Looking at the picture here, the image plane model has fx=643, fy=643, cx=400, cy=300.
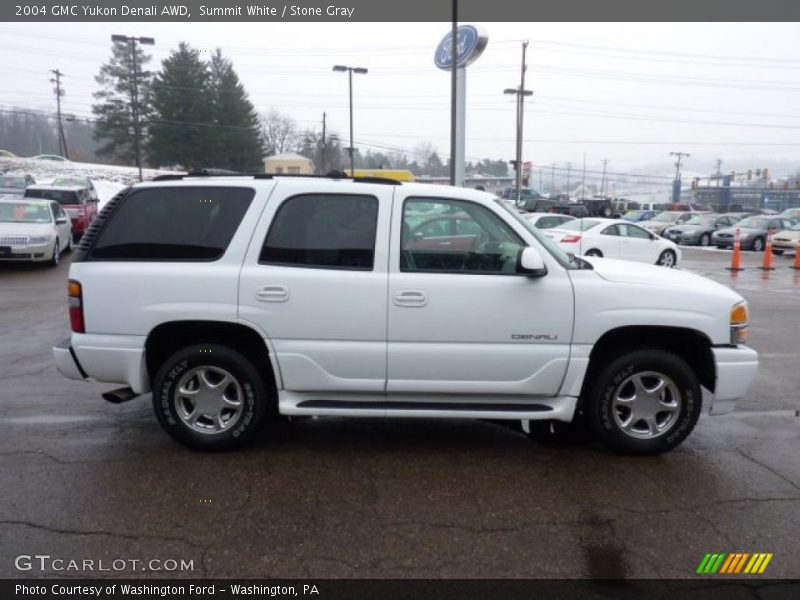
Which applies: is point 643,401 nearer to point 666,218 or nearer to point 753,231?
point 753,231

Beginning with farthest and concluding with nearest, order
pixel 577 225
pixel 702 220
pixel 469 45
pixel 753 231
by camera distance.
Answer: pixel 702 220, pixel 753 231, pixel 469 45, pixel 577 225

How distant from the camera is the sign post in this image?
872 inches

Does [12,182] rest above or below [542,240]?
above

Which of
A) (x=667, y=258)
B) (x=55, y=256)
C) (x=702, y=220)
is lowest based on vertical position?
(x=667, y=258)

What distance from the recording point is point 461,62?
84.8ft

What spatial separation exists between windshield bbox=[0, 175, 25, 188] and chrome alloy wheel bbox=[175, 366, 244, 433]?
120ft

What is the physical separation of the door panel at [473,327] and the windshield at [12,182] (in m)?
37.5

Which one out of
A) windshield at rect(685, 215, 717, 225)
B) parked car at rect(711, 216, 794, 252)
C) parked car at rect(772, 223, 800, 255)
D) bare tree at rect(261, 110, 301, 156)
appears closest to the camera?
parked car at rect(772, 223, 800, 255)

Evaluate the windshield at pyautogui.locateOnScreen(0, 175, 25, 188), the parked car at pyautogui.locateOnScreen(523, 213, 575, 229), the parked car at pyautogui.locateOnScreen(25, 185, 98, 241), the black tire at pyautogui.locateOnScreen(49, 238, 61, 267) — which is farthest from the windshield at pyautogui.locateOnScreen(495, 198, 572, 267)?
the windshield at pyautogui.locateOnScreen(0, 175, 25, 188)

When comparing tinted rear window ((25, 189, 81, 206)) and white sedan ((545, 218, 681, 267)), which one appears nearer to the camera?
white sedan ((545, 218, 681, 267))

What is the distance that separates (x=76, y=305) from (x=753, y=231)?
28.5 m

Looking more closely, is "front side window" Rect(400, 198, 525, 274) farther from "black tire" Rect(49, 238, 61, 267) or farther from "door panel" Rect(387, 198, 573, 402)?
"black tire" Rect(49, 238, 61, 267)

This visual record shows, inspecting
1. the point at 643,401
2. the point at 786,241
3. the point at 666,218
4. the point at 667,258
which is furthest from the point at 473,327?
the point at 666,218

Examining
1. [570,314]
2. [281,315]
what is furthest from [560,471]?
[281,315]
